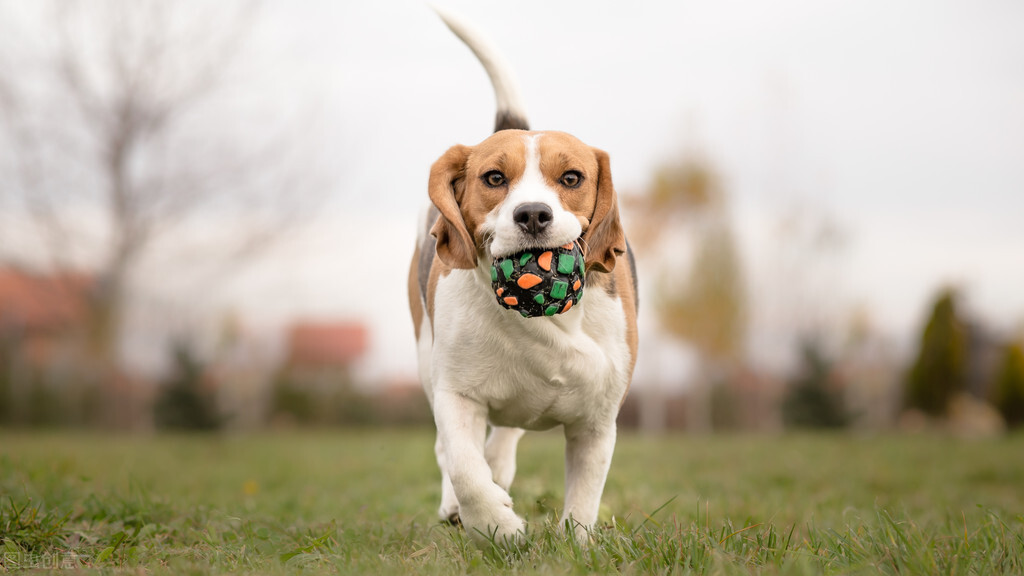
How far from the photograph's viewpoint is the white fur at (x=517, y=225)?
3.02m

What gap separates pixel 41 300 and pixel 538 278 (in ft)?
68.0

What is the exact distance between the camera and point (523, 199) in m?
3.05

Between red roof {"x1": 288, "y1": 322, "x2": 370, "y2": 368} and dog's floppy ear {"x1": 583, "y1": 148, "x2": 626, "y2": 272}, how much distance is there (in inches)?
739

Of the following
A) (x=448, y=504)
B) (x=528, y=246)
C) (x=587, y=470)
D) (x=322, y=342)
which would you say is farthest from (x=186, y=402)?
(x=528, y=246)

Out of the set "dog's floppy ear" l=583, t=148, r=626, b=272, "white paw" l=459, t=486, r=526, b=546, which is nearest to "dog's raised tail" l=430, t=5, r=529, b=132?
"dog's floppy ear" l=583, t=148, r=626, b=272

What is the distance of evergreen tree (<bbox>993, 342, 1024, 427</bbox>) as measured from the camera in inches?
762

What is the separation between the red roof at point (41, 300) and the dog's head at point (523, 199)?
18.7m

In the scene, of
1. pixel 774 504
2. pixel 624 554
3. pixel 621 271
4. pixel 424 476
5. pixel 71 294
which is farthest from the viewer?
pixel 71 294

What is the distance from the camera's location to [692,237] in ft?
80.4

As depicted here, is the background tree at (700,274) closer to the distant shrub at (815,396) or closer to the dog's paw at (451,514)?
the distant shrub at (815,396)

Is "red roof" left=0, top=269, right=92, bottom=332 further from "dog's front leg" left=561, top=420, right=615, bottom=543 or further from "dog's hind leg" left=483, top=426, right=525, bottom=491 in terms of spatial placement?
"dog's front leg" left=561, top=420, right=615, bottom=543

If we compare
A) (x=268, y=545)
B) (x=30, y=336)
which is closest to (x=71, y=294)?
(x=30, y=336)

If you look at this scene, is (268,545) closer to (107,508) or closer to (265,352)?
(107,508)

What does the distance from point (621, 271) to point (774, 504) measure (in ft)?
8.57
